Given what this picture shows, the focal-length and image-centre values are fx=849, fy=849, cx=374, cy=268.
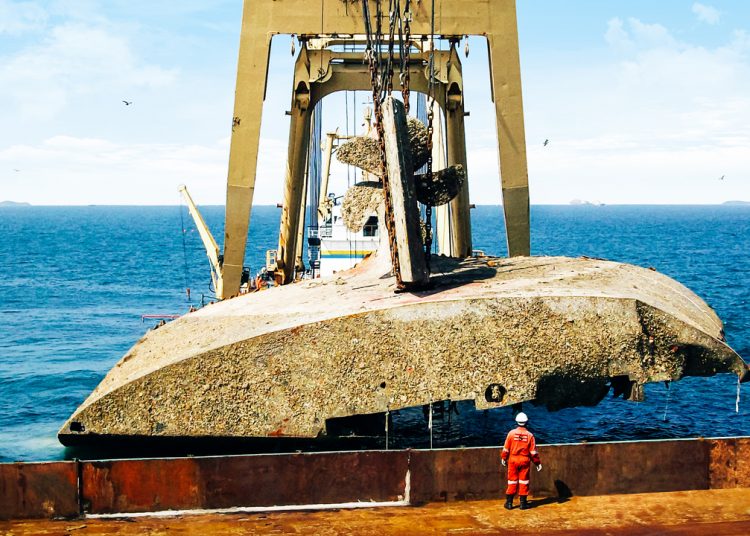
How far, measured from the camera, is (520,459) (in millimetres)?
10727

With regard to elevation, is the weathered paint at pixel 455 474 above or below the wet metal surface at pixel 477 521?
above

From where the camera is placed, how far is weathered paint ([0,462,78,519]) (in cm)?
1070

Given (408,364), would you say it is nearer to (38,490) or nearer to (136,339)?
(38,490)

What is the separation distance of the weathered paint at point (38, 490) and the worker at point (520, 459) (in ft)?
18.1

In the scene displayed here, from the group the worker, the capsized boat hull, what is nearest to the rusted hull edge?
the worker

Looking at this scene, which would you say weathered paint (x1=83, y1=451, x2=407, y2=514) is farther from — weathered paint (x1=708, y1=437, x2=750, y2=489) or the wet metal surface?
weathered paint (x1=708, y1=437, x2=750, y2=489)

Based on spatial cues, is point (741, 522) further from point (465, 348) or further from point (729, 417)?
point (729, 417)

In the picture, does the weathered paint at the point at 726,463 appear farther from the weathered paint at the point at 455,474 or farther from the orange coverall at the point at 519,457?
the weathered paint at the point at 455,474

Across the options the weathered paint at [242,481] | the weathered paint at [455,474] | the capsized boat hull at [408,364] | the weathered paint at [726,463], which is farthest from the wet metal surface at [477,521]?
the capsized boat hull at [408,364]

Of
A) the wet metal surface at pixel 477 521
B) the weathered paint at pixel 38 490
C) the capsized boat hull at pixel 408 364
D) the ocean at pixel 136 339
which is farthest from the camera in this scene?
the ocean at pixel 136 339

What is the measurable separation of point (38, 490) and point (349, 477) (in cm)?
396

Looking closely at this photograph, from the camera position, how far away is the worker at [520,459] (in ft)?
35.2

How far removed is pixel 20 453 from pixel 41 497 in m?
8.66

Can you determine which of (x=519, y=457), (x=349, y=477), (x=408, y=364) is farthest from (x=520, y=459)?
(x=408, y=364)
